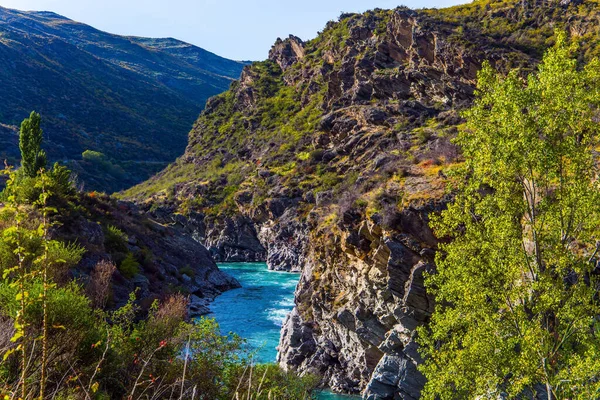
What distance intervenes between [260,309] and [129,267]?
16330 millimetres

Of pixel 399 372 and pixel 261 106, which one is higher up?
pixel 261 106

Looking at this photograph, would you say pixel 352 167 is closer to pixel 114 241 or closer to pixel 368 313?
pixel 114 241

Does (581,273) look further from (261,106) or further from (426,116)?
(261,106)

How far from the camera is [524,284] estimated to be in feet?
56.5

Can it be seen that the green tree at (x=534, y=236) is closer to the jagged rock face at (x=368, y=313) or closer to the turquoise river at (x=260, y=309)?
the jagged rock face at (x=368, y=313)

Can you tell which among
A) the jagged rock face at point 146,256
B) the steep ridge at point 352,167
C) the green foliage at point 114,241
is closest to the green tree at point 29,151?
the jagged rock face at point 146,256

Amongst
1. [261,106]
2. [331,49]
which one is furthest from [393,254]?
[261,106]

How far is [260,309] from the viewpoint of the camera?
53844 mm

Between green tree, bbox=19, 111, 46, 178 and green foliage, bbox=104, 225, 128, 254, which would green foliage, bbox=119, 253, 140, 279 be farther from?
green tree, bbox=19, 111, 46, 178

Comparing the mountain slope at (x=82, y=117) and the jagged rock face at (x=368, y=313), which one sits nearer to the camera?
the jagged rock face at (x=368, y=313)

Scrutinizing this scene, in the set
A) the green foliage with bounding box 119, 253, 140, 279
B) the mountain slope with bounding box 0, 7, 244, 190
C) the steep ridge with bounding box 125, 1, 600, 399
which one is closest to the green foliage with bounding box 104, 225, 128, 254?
the green foliage with bounding box 119, 253, 140, 279

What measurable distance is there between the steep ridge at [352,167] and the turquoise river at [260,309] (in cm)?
429

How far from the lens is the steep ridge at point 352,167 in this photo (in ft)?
96.6

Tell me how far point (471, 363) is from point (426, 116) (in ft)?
191
